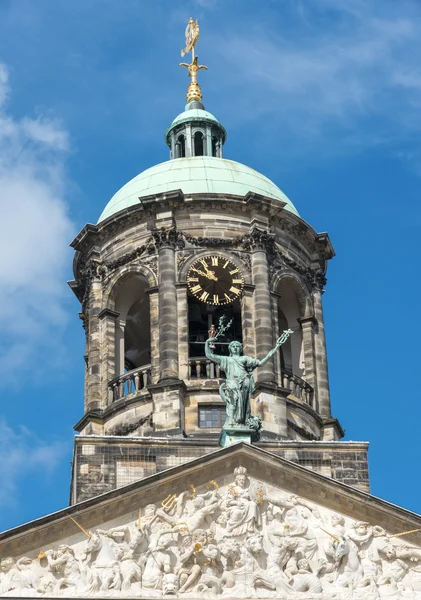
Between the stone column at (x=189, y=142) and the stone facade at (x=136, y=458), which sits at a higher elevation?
the stone column at (x=189, y=142)

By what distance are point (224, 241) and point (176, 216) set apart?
46.1 inches

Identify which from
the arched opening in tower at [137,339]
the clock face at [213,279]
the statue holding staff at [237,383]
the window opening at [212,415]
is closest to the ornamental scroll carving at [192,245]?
the clock face at [213,279]

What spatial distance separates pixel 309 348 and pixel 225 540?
799cm

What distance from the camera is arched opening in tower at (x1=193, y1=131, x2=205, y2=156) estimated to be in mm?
41875

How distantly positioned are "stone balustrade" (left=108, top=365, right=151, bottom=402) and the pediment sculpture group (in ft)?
17.8

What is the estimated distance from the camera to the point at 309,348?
126ft

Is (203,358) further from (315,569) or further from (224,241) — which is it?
(315,569)

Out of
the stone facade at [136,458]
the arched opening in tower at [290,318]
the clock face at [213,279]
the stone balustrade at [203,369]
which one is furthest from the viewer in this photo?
the arched opening in tower at [290,318]

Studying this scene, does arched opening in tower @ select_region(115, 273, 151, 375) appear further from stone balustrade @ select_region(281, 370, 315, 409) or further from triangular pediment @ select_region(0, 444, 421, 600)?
triangular pediment @ select_region(0, 444, 421, 600)

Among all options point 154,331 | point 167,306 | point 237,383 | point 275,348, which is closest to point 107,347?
point 154,331

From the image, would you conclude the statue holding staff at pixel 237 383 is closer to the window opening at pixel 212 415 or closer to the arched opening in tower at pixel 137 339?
the window opening at pixel 212 415

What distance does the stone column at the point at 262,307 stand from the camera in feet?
120

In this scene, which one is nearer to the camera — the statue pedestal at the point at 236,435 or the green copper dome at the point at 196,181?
the statue pedestal at the point at 236,435

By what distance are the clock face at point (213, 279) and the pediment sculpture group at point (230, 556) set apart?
6.57 metres
